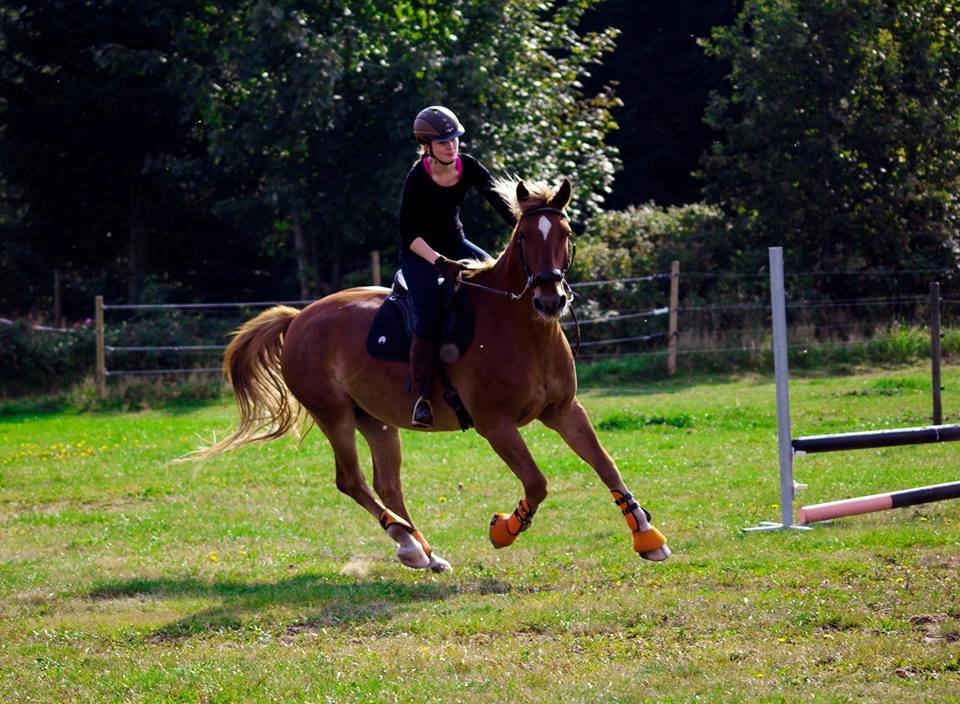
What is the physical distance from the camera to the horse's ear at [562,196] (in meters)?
7.89

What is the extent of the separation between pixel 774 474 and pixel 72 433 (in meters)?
10.9

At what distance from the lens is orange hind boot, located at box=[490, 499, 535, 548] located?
8180mm

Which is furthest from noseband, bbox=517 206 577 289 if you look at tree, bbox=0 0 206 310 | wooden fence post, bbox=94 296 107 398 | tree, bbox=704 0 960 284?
tree, bbox=0 0 206 310

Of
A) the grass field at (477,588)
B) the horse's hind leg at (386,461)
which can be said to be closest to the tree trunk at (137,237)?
the grass field at (477,588)

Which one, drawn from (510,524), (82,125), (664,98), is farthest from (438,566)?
(664,98)

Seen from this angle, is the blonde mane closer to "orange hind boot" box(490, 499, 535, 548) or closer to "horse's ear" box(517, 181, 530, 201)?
"horse's ear" box(517, 181, 530, 201)

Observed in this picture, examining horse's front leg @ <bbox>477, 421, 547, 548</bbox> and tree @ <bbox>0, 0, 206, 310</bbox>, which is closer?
horse's front leg @ <bbox>477, 421, 547, 548</bbox>

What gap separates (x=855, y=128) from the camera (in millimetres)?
25578

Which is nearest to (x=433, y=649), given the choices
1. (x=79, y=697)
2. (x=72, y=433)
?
(x=79, y=697)

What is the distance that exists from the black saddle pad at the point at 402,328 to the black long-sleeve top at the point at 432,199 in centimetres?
51

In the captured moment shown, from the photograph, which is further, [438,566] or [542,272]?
[438,566]

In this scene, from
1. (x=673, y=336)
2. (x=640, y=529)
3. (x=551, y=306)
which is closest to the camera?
(x=551, y=306)

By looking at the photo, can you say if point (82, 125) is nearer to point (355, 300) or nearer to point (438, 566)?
point (355, 300)

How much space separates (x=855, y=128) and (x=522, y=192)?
19410 mm
